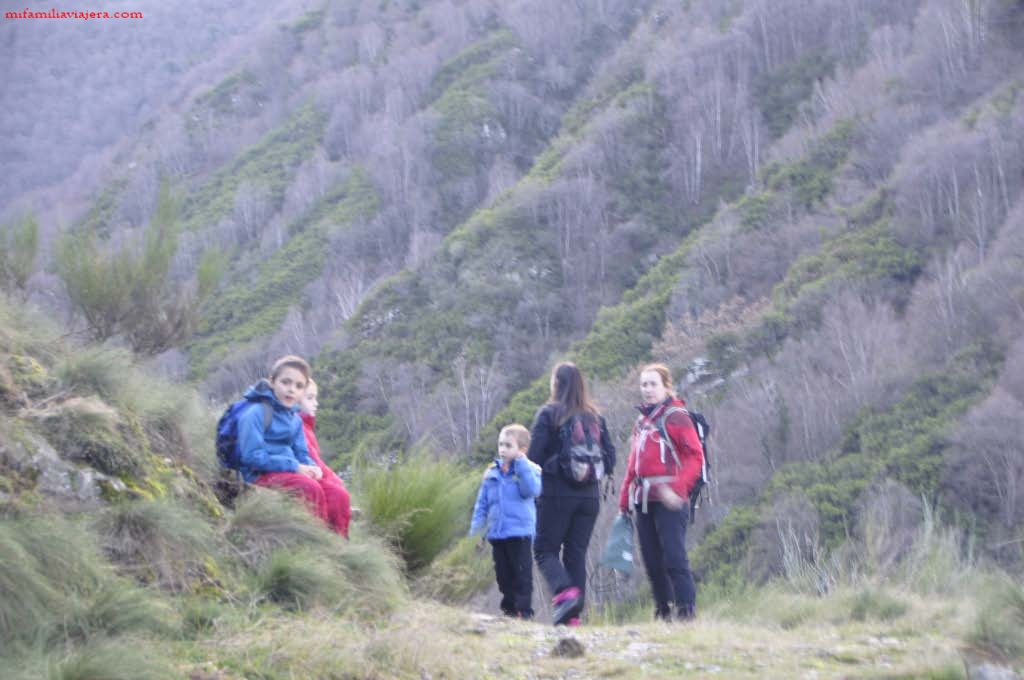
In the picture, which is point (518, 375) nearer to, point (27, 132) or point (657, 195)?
point (657, 195)

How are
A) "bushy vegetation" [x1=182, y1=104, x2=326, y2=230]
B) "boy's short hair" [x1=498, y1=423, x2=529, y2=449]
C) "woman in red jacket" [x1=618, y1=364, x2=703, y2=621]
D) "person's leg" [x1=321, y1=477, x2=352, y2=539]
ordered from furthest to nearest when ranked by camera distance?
"bushy vegetation" [x1=182, y1=104, x2=326, y2=230]
"boy's short hair" [x1=498, y1=423, x2=529, y2=449]
"woman in red jacket" [x1=618, y1=364, x2=703, y2=621]
"person's leg" [x1=321, y1=477, x2=352, y2=539]

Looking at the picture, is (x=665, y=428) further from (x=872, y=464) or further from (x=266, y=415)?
(x=872, y=464)

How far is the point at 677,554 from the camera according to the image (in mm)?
6359

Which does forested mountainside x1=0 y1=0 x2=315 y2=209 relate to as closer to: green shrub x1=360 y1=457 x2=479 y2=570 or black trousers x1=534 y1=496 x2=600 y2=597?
green shrub x1=360 y1=457 x2=479 y2=570

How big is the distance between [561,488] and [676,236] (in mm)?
38542

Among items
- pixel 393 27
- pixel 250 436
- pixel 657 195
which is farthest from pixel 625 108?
pixel 250 436

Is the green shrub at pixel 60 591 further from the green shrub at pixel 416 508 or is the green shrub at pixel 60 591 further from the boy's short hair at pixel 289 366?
the green shrub at pixel 416 508

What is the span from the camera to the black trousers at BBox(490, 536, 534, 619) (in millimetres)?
7031

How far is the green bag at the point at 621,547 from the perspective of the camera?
660 cm

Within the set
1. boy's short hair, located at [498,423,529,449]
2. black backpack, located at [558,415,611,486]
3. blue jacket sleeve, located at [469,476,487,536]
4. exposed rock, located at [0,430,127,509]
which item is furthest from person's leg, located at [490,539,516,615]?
exposed rock, located at [0,430,127,509]

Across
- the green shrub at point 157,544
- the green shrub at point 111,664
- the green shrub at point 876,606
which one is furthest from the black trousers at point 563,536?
the green shrub at point 111,664

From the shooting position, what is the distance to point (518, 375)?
1564 inches

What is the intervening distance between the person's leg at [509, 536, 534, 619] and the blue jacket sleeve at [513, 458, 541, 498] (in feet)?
1.23

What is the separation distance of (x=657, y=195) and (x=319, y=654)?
4357 cm
